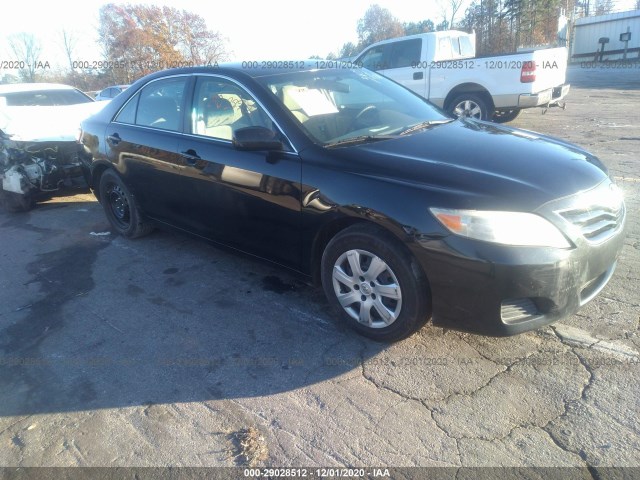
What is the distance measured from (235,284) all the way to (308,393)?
60.2 inches

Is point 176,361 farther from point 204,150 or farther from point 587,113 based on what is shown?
point 587,113

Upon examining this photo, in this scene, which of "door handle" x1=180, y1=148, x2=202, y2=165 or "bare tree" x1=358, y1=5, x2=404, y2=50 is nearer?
"door handle" x1=180, y1=148, x2=202, y2=165

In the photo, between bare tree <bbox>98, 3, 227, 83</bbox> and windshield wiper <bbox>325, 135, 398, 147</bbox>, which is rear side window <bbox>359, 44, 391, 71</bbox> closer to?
windshield wiper <bbox>325, 135, 398, 147</bbox>

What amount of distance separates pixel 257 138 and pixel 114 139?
2.24 meters

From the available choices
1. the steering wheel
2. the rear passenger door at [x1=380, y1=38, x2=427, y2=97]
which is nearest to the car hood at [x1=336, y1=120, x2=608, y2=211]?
the steering wheel


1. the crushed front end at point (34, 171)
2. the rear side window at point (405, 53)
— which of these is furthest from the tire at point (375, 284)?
the rear side window at point (405, 53)

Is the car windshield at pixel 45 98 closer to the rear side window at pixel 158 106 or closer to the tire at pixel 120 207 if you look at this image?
the tire at pixel 120 207

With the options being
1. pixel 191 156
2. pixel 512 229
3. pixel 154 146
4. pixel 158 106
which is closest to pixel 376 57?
pixel 158 106

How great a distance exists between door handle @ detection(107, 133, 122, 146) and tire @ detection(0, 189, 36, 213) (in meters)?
2.28

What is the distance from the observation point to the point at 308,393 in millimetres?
2734

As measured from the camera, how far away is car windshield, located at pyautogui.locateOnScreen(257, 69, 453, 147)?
3434 millimetres

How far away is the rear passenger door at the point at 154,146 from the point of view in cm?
417

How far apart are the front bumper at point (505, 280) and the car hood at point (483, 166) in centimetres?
19

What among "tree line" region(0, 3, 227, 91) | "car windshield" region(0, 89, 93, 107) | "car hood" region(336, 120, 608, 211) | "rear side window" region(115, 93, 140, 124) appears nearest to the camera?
"car hood" region(336, 120, 608, 211)
